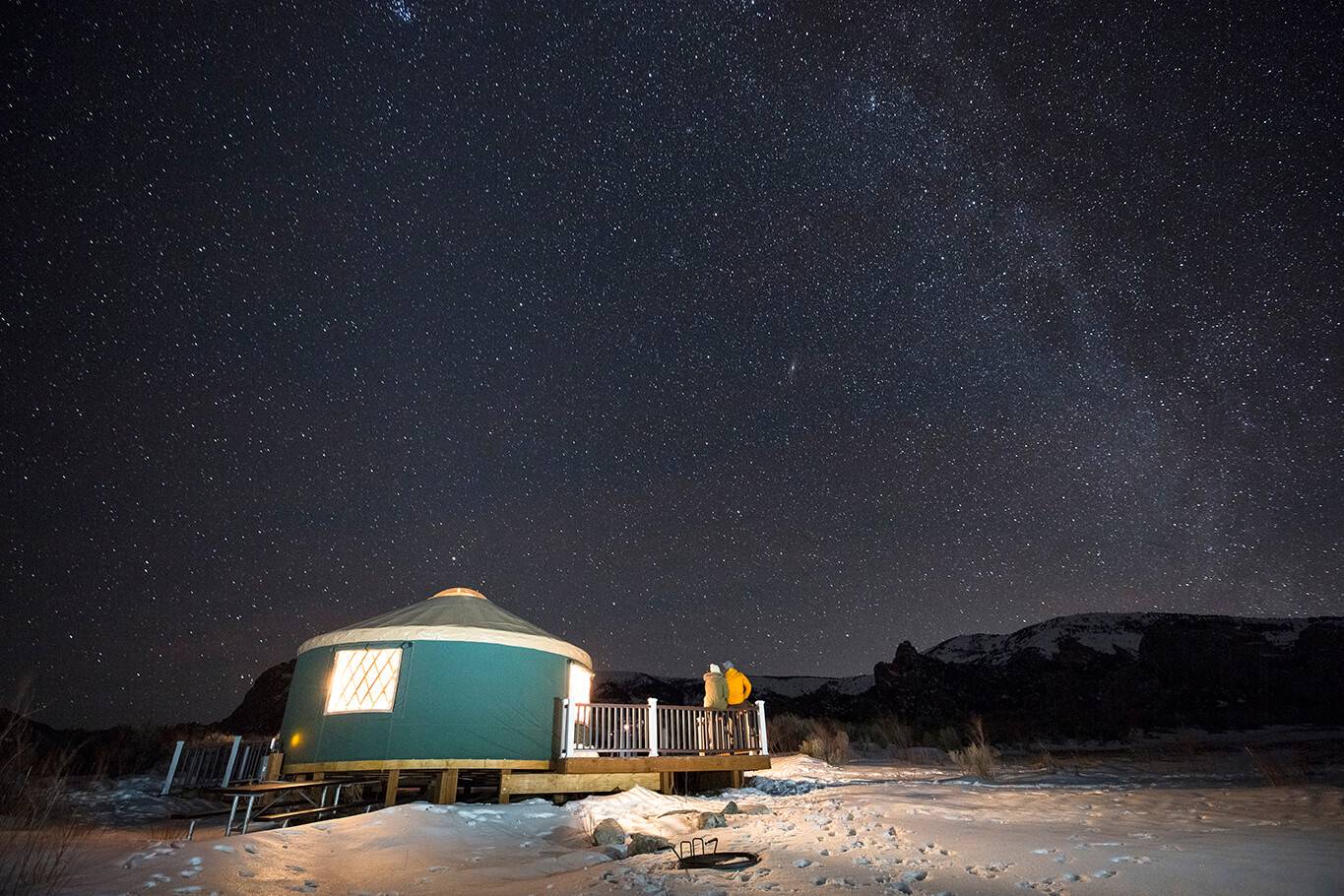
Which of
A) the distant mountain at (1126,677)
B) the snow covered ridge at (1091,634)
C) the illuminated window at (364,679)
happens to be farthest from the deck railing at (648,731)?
the snow covered ridge at (1091,634)

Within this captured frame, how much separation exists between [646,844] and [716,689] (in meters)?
6.88

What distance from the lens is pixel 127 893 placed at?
3.96 meters

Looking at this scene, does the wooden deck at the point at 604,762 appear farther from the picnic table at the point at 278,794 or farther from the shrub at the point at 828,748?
the shrub at the point at 828,748

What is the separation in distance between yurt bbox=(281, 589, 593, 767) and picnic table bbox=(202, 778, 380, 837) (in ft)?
1.38

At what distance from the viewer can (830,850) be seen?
16.9 feet

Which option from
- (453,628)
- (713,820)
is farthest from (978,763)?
(453,628)

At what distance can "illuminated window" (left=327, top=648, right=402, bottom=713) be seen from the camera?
956 centimetres

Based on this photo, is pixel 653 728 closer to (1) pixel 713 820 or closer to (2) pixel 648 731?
(2) pixel 648 731

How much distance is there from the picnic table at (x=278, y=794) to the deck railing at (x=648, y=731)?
2.78m

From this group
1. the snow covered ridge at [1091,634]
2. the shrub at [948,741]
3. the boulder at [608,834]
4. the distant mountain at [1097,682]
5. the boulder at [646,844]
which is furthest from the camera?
the snow covered ridge at [1091,634]

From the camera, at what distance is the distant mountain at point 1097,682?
26.9 m

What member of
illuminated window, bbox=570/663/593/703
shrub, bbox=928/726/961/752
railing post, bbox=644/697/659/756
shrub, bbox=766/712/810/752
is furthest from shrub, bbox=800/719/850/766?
railing post, bbox=644/697/659/756

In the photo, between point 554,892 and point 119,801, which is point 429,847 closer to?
point 554,892

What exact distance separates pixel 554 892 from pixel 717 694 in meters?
8.35
